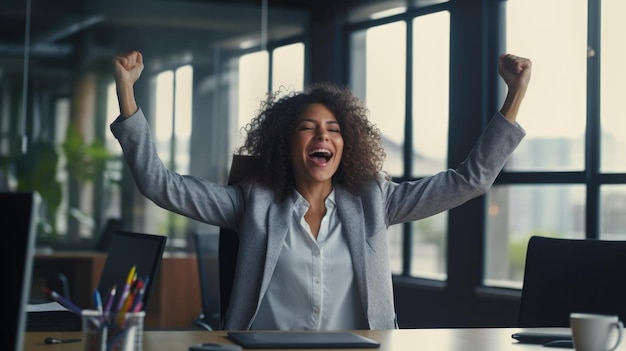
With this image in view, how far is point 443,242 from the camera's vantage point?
6219mm

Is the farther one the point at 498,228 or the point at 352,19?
the point at 352,19

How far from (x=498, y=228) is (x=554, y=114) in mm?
798

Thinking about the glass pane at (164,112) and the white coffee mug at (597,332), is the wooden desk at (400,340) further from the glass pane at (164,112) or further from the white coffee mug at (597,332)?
the glass pane at (164,112)

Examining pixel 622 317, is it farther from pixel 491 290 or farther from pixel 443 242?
pixel 443 242

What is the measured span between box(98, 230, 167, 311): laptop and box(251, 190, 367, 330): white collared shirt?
38 cm

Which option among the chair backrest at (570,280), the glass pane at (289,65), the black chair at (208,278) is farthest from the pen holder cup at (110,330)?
the glass pane at (289,65)

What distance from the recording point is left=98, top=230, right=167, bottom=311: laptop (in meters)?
2.34

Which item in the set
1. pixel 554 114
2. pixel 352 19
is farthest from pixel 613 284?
pixel 352 19

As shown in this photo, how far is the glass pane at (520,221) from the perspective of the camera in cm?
529

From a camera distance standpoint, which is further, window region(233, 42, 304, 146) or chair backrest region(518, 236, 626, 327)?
window region(233, 42, 304, 146)

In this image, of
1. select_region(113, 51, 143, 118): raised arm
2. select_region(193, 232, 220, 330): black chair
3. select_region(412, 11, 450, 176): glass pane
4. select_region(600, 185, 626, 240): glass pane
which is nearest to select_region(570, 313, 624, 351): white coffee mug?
select_region(113, 51, 143, 118): raised arm

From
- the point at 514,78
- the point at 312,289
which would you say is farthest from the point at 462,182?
the point at 312,289

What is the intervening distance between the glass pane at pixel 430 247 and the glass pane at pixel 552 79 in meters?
0.79

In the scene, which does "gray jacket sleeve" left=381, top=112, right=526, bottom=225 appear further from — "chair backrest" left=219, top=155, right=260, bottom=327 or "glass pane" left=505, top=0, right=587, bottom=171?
"glass pane" left=505, top=0, right=587, bottom=171
